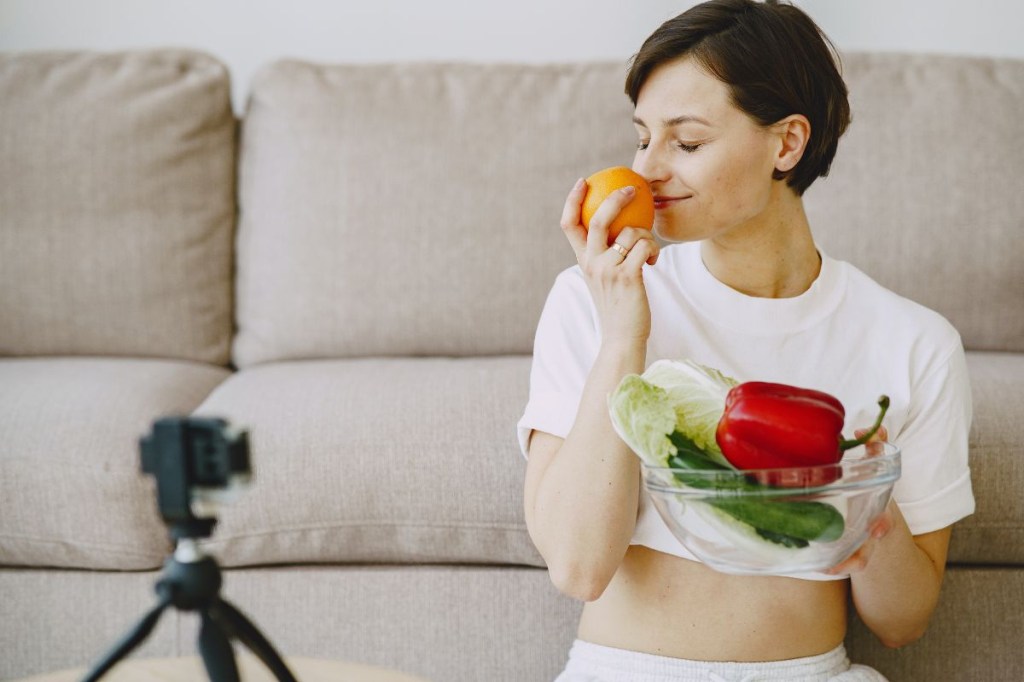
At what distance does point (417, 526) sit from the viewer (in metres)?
1.43

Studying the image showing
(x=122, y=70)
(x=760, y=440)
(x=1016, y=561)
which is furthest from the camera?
A: (x=122, y=70)

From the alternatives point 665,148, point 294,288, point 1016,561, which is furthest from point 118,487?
point 1016,561

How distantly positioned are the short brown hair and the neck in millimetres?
126

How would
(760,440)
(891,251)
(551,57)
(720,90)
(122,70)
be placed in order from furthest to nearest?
(551,57)
(122,70)
(891,251)
(720,90)
(760,440)

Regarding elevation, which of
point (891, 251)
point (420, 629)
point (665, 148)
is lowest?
point (420, 629)

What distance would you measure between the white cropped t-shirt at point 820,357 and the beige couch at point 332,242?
0.35 metres

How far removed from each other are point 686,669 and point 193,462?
752 mm

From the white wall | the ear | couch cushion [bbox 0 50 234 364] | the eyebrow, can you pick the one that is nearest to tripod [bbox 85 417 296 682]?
the eyebrow

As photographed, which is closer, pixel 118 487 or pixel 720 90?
pixel 720 90

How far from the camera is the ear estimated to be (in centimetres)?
116

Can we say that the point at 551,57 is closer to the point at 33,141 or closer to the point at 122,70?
the point at 122,70

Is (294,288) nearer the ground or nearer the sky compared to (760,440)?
nearer the ground

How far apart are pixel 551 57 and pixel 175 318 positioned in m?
1.07

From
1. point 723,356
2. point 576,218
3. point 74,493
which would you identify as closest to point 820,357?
point 723,356
